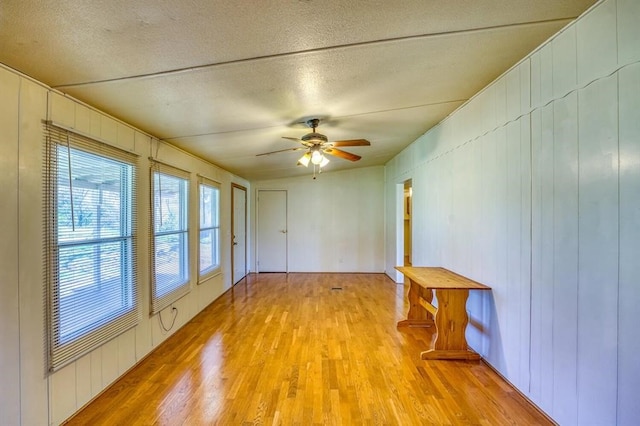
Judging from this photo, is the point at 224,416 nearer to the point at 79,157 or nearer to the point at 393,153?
the point at 79,157

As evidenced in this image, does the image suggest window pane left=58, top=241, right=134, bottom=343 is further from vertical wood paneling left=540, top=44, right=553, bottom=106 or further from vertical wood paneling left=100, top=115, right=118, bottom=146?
vertical wood paneling left=540, top=44, right=553, bottom=106

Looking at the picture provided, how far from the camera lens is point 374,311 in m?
4.02

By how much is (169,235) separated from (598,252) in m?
3.55

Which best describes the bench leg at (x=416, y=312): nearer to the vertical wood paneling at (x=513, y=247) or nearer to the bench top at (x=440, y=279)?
the bench top at (x=440, y=279)

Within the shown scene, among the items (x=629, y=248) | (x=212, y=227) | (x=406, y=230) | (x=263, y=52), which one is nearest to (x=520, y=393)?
(x=629, y=248)

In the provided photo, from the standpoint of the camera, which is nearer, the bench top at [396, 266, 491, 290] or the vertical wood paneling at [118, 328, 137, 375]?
the vertical wood paneling at [118, 328, 137, 375]

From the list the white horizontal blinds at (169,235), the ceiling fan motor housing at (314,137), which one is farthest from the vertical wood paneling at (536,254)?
the white horizontal blinds at (169,235)

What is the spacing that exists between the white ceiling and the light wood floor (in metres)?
2.13

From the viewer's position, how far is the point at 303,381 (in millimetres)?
2299

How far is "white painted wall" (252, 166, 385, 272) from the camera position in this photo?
656 cm

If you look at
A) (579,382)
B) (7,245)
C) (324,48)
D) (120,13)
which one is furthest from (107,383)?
(579,382)

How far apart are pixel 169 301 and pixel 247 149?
6.45 feet

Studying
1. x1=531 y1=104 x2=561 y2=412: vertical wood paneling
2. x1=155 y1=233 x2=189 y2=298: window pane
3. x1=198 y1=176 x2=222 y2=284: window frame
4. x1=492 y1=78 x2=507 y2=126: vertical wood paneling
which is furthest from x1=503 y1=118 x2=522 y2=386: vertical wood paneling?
x1=198 y1=176 x2=222 y2=284: window frame

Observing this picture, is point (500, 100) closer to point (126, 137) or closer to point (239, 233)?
point (126, 137)
